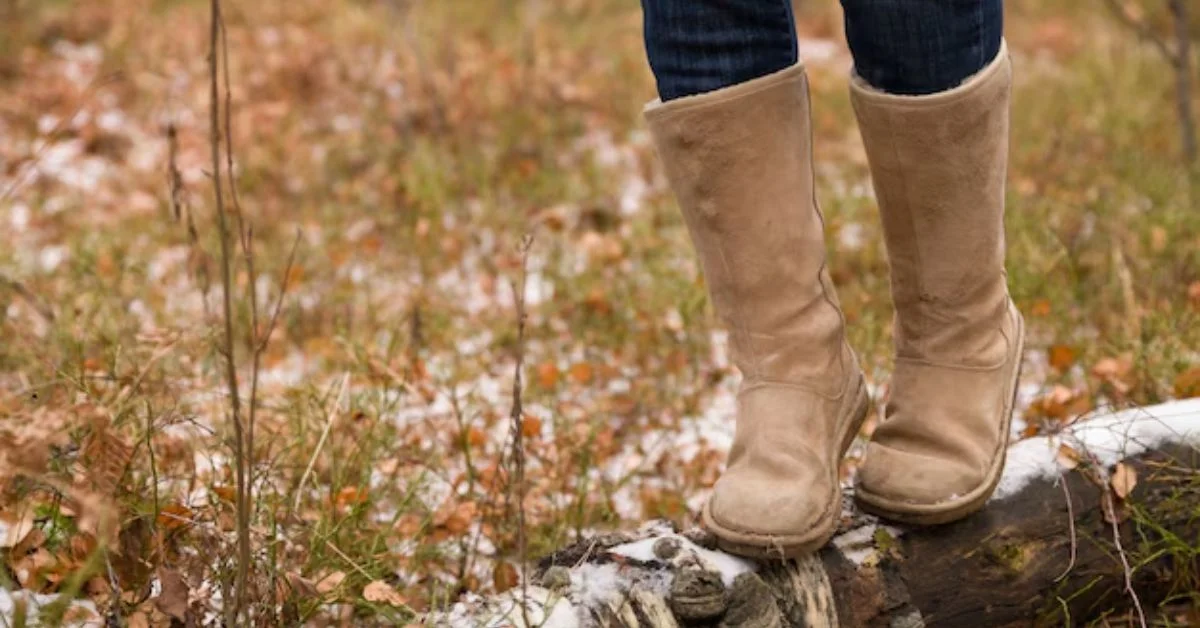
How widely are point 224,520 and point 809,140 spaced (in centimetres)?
92

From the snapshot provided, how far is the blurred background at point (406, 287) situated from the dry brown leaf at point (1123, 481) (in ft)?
1.38

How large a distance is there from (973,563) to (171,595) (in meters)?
1.04

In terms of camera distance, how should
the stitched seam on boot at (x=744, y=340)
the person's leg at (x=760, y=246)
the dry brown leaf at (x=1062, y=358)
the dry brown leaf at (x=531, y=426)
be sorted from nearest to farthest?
1. the person's leg at (x=760, y=246)
2. the stitched seam on boot at (x=744, y=340)
3. the dry brown leaf at (x=531, y=426)
4. the dry brown leaf at (x=1062, y=358)

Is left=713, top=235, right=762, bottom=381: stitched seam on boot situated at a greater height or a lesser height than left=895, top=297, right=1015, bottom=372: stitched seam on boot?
greater

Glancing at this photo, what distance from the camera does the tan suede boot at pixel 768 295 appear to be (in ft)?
4.98

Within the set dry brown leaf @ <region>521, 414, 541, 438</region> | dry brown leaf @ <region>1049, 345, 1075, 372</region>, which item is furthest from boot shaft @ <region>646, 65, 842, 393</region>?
dry brown leaf @ <region>1049, 345, 1075, 372</region>

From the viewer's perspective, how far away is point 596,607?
1.44m

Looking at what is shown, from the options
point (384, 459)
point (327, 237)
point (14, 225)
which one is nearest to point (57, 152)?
point (14, 225)


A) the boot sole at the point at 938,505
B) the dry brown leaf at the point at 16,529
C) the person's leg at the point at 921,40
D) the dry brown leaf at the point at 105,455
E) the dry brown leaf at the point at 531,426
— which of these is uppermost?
the person's leg at the point at 921,40

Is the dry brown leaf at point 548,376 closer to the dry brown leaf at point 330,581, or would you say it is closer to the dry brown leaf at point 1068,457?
the dry brown leaf at point 330,581

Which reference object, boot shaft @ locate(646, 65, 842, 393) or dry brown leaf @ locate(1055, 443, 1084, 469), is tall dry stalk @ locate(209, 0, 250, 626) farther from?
dry brown leaf @ locate(1055, 443, 1084, 469)

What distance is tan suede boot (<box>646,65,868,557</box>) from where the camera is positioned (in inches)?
59.8

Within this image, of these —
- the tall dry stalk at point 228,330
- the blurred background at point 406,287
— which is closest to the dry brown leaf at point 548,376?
the blurred background at point 406,287

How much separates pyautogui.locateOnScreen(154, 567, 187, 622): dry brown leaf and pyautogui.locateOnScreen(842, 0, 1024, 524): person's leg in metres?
0.89
